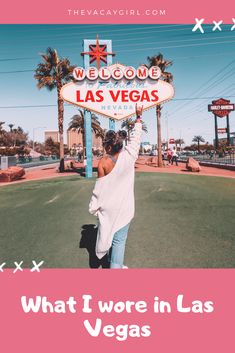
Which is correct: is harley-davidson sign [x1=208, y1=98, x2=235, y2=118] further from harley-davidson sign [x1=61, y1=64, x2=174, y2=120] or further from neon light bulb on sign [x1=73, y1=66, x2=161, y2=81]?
harley-davidson sign [x1=61, y1=64, x2=174, y2=120]

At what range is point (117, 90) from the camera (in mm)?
9875

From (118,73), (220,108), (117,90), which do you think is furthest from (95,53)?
(220,108)

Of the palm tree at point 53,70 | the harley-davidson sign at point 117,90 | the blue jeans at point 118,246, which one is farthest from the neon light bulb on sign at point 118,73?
the palm tree at point 53,70

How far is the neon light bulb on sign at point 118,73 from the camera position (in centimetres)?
1014

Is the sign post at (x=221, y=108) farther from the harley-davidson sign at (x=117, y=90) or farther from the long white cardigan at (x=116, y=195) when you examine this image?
the long white cardigan at (x=116, y=195)

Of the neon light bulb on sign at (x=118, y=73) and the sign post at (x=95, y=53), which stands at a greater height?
the sign post at (x=95, y=53)

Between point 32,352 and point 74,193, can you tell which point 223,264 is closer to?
point 32,352

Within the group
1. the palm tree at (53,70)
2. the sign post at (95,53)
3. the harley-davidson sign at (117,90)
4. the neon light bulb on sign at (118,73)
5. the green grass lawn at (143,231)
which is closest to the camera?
the green grass lawn at (143,231)

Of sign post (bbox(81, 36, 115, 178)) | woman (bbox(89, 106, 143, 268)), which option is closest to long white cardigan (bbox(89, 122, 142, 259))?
woman (bbox(89, 106, 143, 268))

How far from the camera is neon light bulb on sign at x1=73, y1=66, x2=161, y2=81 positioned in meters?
10.1

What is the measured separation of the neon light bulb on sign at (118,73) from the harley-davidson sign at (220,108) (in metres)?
50.1

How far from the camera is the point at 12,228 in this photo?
20.0 ft

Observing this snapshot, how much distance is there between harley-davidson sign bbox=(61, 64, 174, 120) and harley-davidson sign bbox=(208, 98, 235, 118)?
1978 inches

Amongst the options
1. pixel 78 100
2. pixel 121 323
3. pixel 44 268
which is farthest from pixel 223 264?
pixel 78 100
